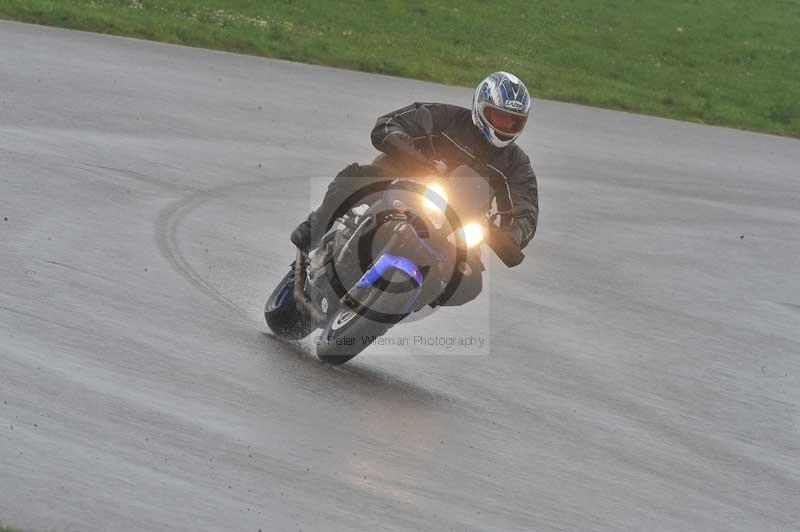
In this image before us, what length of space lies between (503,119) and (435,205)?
90 cm

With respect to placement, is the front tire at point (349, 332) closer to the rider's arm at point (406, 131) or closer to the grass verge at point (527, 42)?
the rider's arm at point (406, 131)

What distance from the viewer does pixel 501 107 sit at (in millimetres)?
8406

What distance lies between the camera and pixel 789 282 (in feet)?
42.4

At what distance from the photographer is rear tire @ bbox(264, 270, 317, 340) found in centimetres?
866

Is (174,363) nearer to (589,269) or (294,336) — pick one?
(294,336)

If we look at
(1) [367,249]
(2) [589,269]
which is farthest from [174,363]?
(2) [589,269]

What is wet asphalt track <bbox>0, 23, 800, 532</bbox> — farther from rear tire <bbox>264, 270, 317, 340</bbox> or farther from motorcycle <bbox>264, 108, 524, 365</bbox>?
motorcycle <bbox>264, 108, 524, 365</bbox>

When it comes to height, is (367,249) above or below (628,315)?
above

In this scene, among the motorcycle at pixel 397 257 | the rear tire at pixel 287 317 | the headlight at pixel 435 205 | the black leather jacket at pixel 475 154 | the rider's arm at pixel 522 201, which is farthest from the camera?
the rear tire at pixel 287 317

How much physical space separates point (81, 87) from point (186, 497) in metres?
11.0

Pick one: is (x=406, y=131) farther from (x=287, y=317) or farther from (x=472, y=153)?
(x=287, y=317)

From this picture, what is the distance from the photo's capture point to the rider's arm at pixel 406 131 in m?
8.09

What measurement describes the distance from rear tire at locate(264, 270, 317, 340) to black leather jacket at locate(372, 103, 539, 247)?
1.07 m

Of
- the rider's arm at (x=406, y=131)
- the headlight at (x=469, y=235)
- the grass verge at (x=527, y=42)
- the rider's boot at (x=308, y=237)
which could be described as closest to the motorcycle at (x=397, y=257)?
the headlight at (x=469, y=235)
